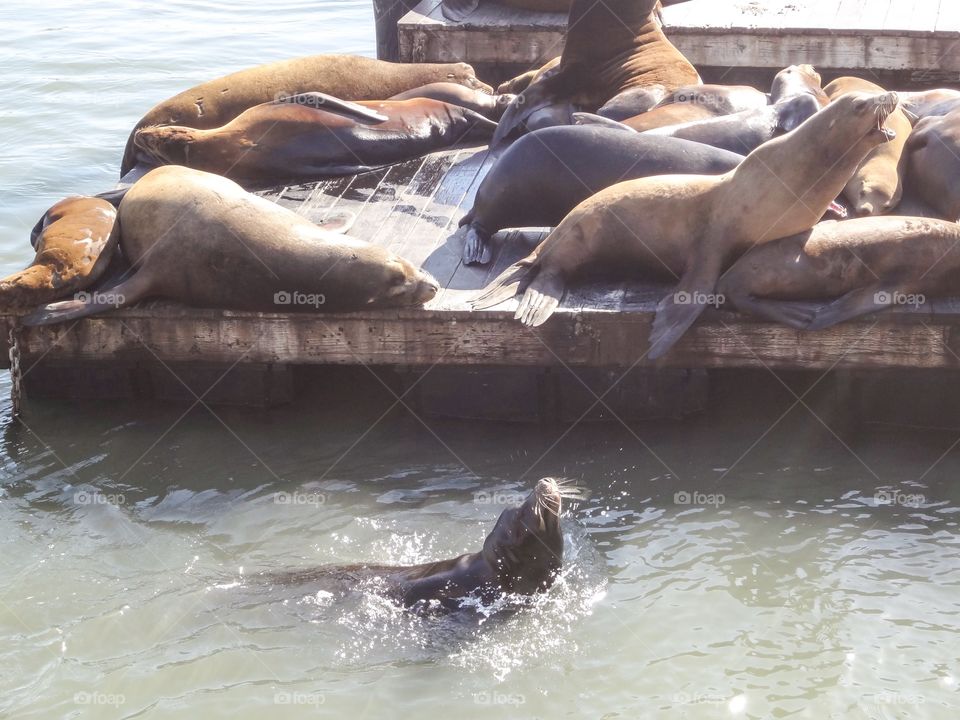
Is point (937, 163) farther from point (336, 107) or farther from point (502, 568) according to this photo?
point (336, 107)

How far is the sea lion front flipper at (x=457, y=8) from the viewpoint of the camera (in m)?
9.65

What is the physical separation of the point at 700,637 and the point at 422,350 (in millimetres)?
1900

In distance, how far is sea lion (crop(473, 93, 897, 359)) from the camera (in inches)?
208

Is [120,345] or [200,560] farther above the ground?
[120,345]

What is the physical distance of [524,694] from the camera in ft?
13.3

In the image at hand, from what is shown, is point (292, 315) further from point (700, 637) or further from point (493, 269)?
point (700, 637)

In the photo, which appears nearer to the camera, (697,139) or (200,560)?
(200,560)

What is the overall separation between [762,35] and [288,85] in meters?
3.51

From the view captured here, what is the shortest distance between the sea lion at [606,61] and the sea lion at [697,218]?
7.75 feet

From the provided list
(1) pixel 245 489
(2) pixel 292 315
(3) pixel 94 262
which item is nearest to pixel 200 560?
(1) pixel 245 489

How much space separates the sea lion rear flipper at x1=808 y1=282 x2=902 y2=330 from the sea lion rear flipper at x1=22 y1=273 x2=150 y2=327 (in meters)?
2.96

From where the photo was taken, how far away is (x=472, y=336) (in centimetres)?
551

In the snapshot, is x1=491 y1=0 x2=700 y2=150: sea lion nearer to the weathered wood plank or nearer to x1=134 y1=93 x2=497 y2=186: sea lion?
x1=134 y1=93 x2=497 y2=186: sea lion

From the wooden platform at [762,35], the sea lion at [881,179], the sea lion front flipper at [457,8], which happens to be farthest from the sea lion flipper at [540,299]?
the sea lion front flipper at [457,8]
